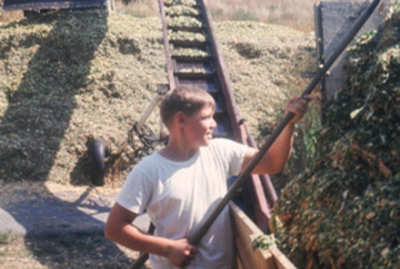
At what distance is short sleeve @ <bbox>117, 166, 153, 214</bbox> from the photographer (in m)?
2.32

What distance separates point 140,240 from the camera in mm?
2338

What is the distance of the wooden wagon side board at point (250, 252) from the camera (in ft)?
6.72

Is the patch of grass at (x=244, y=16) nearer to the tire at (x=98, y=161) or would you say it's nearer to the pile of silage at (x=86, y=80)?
the pile of silage at (x=86, y=80)

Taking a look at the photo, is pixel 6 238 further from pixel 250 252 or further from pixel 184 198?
pixel 250 252

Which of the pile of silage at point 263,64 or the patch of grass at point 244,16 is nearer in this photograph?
the pile of silage at point 263,64

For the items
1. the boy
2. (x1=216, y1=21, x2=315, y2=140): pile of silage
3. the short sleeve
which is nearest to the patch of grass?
(x1=216, y1=21, x2=315, y2=140): pile of silage

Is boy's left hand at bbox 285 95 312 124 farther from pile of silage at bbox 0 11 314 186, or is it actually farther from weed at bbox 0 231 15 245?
pile of silage at bbox 0 11 314 186

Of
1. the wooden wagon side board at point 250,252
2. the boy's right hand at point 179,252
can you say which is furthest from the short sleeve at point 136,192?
the wooden wagon side board at point 250,252

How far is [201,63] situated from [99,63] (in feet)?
18.0

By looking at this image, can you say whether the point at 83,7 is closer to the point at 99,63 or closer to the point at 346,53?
the point at 99,63

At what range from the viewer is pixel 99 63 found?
12102mm

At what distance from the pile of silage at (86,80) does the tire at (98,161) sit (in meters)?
0.38

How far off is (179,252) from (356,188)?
49.3 inches

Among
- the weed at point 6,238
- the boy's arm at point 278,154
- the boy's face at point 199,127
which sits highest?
the boy's face at point 199,127
